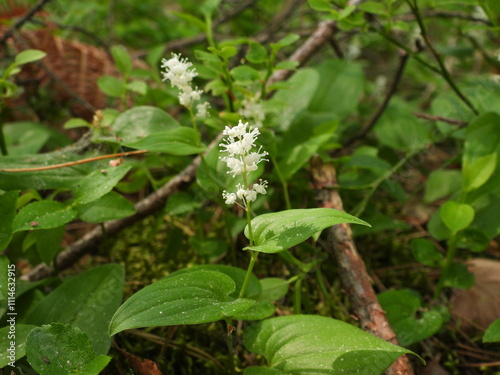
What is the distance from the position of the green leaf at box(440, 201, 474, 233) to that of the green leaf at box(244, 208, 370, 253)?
0.68 meters

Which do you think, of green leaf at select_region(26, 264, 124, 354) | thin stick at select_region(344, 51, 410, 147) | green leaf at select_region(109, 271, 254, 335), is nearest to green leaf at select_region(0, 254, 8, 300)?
green leaf at select_region(26, 264, 124, 354)

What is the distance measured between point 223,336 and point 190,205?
0.51 m

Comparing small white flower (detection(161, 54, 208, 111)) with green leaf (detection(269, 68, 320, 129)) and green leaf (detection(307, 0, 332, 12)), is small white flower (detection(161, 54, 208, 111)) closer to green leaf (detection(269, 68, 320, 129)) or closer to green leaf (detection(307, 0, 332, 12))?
green leaf (detection(307, 0, 332, 12))

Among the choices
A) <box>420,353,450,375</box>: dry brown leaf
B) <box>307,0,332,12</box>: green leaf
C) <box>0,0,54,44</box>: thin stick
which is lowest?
<box>420,353,450,375</box>: dry brown leaf

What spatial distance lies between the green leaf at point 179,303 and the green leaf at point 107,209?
42 centimetres

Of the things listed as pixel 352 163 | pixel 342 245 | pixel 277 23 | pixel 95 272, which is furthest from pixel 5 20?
pixel 342 245

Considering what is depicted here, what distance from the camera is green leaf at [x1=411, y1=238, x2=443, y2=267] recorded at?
62.2 inches

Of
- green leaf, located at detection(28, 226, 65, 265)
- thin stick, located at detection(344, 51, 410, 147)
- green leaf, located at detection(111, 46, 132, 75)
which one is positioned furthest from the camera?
thin stick, located at detection(344, 51, 410, 147)

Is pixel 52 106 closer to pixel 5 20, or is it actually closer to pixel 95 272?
pixel 5 20

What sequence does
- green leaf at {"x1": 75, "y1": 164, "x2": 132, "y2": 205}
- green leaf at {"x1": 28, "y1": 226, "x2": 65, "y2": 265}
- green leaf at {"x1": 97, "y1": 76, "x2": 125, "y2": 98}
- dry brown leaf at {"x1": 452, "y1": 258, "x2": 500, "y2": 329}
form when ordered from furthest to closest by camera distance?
green leaf at {"x1": 97, "y1": 76, "x2": 125, "y2": 98} < dry brown leaf at {"x1": 452, "y1": 258, "x2": 500, "y2": 329} < green leaf at {"x1": 28, "y1": 226, "x2": 65, "y2": 265} < green leaf at {"x1": 75, "y1": 164, "x2": 132, "y2": 205}

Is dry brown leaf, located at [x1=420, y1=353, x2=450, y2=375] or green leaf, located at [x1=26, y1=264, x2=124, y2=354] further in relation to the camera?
dry brown leaf, located at [x1=420, y1=353, x2=450, y2=375]

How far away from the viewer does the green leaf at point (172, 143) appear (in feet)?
4.13

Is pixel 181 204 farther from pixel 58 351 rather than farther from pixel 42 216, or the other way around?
pixel 58 351

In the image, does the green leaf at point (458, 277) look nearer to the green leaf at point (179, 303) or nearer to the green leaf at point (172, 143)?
the green leaf at point (179, 303)
